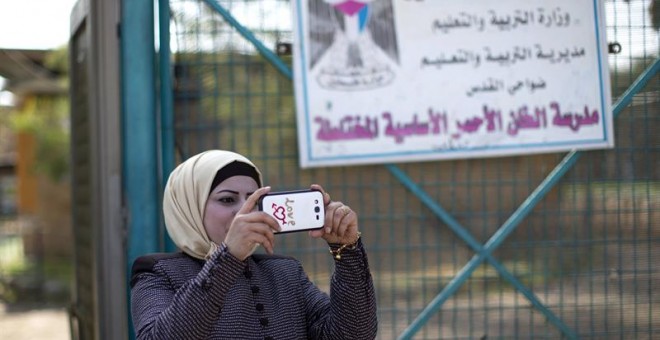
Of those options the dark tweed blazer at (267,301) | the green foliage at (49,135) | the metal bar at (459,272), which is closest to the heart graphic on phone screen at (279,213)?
the dark tweed blazer at (267,301)

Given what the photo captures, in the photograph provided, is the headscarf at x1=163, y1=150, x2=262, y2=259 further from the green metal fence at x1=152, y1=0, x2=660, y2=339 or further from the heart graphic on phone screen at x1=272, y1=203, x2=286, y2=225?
the green metal fence at x1=152, y1=0, x2=660, y2=339

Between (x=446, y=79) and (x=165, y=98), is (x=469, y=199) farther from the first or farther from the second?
(x=165, y=98)

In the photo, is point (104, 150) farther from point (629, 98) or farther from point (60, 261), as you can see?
point (60, 261)

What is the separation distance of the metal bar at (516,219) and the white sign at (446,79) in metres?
0.08

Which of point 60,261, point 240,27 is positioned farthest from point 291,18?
point 60,261

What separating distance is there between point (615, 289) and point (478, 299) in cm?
61

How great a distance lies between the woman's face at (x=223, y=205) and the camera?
6.30 ft

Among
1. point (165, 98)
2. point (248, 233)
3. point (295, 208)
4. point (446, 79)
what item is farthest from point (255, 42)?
point (248, 233)

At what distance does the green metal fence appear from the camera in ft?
10.6

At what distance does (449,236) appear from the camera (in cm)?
335

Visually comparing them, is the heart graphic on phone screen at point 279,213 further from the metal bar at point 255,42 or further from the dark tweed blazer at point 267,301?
the metal bar at point 255,42

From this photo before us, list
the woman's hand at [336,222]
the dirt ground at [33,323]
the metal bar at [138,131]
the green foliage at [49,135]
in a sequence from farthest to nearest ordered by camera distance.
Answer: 1. the green foliage at [49,135]
2. the dirt ground at [33,323]
3. the metal bar at [138,131]
4. the woman's hand at [336,222]

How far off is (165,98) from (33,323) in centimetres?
656

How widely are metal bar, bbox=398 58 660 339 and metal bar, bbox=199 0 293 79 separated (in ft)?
2.02
